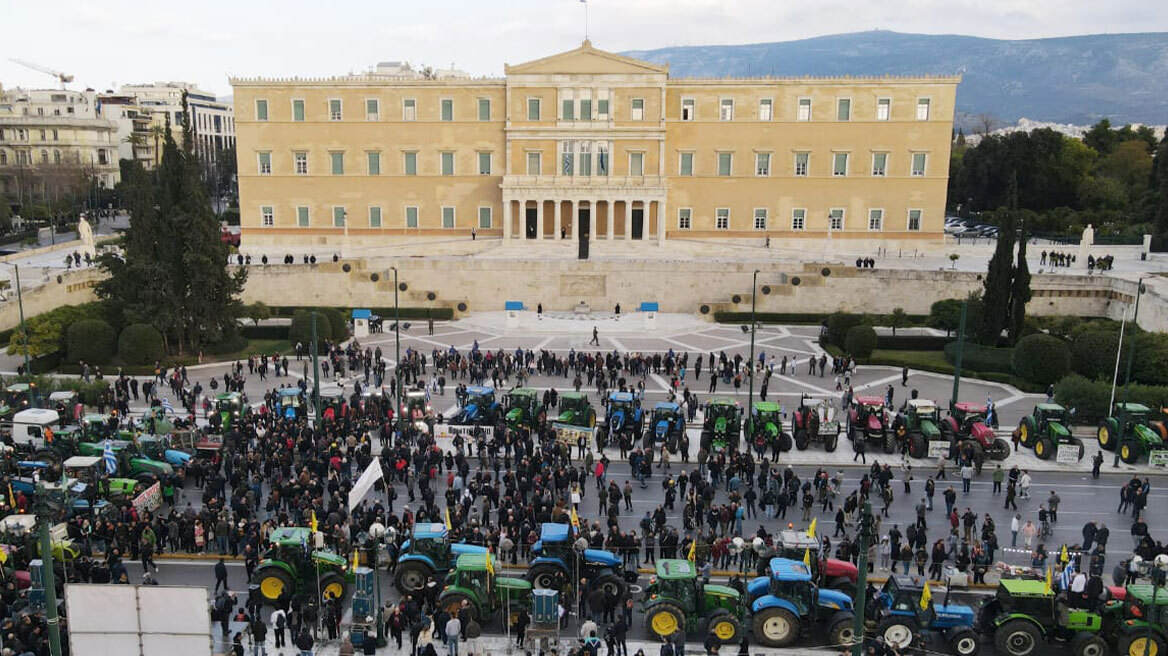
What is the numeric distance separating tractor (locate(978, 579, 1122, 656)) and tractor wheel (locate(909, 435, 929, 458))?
1087cm

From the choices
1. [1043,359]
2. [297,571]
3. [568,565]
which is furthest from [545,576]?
[1043,359]

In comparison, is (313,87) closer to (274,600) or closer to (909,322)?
(909,322)

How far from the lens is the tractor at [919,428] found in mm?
27000

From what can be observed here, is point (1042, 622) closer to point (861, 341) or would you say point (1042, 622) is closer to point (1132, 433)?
point (1132, 433)

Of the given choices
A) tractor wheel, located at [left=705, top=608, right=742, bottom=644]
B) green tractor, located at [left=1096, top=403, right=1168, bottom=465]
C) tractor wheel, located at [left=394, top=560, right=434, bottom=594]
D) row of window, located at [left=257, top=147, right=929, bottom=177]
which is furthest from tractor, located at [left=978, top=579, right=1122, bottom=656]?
→ row of window, located at [left=257, top=147, right=929, bottom=177]

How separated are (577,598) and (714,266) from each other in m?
36.6

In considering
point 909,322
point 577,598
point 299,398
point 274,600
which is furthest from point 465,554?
point 909,322

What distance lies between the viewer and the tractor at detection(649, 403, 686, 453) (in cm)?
2755

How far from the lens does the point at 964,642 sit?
1588 centimetres

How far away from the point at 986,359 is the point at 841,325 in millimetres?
6758

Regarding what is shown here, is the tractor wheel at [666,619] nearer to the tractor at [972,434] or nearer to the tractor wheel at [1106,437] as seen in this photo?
the tractor at [972,434]

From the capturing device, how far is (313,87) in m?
61.5

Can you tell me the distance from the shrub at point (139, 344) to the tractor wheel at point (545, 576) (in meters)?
26.6

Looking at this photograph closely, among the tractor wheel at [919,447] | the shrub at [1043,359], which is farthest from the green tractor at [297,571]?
the shrub at [1043,359]
